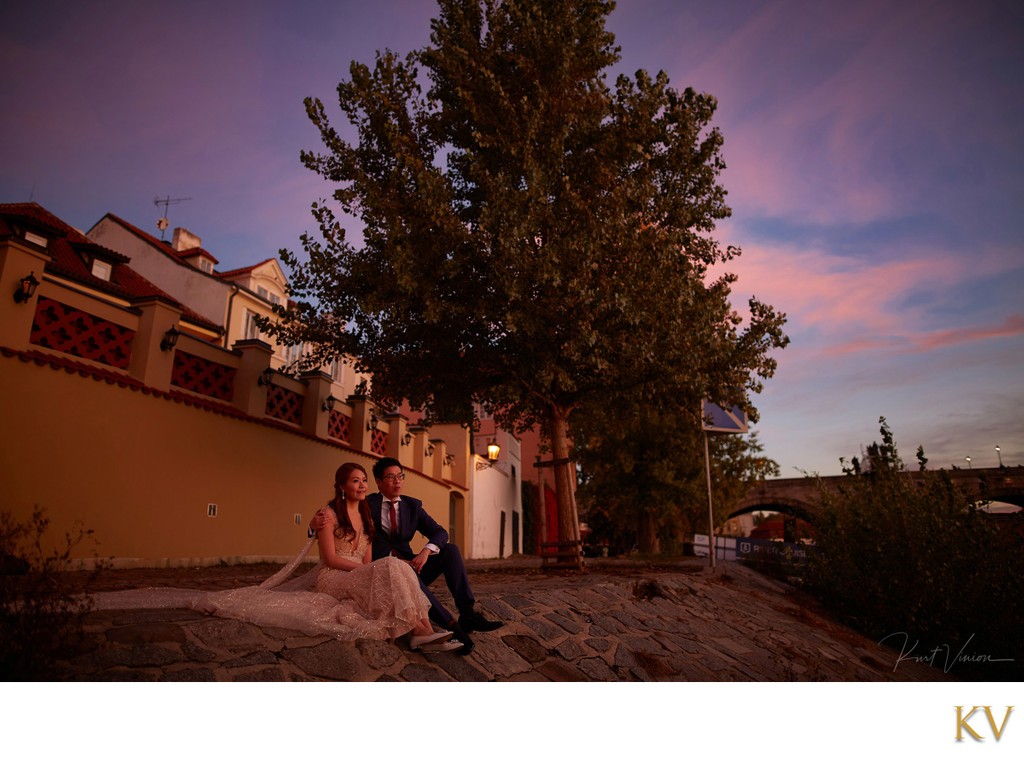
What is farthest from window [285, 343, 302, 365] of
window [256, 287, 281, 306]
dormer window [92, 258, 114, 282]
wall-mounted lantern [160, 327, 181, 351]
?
dormer window [92, 258, 114, 282]

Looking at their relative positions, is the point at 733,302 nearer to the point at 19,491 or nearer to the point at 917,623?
the point at 917,623

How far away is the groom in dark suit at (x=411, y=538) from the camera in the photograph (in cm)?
372

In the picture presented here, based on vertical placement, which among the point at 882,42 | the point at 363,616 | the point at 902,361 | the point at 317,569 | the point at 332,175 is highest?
the point at 332,175

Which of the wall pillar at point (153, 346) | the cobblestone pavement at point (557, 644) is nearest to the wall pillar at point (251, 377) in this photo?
the wall pillar at point (153, 346)

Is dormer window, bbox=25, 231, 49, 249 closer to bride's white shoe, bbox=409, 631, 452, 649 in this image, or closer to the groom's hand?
the groom's hand

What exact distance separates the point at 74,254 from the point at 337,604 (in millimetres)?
4840

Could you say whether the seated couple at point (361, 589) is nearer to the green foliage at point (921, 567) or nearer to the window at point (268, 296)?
the green foliage at point (921, 567)

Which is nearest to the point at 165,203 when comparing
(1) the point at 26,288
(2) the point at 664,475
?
(1) the point at 26,288

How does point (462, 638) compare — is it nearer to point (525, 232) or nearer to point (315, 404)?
point (525, 232)

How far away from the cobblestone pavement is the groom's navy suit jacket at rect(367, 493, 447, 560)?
57 centimetres

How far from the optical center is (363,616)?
10.9 feet

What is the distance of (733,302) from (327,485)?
679 centimetres

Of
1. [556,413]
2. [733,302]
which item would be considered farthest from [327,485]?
[733,302]

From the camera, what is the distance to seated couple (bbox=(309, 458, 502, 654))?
3289 millimetres
